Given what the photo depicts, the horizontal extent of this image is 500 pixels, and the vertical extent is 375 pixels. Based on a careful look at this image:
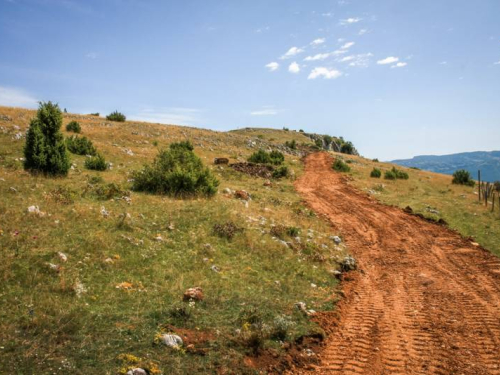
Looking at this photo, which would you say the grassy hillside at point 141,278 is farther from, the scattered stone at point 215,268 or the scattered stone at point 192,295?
the scattered stone at point 192,295

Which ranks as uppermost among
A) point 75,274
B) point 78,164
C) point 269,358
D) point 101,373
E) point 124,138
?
point 124,138

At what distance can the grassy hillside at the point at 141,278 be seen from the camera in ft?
19.4

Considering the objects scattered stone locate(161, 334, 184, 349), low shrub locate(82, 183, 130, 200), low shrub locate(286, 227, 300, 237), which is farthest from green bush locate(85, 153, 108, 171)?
scattered stone locate(161, 334, 184, 349)

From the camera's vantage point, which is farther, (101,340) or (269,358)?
(269,358)

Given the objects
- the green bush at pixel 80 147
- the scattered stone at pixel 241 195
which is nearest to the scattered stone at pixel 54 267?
the scattered stone at pixel 241 195

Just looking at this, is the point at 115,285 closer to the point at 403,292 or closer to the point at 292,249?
the point at 292,249

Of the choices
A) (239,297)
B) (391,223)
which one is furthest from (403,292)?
(391,223)

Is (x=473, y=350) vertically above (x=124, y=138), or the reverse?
(x=124, y=138)

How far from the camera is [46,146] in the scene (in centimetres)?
1581

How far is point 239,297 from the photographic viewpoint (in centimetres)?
872

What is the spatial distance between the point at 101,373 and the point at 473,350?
773 centimetres

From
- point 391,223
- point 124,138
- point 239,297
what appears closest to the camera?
point 239,297

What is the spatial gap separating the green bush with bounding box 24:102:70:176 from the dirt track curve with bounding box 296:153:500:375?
14793 millimetres

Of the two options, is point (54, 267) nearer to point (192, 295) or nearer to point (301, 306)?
point (192, 295)
